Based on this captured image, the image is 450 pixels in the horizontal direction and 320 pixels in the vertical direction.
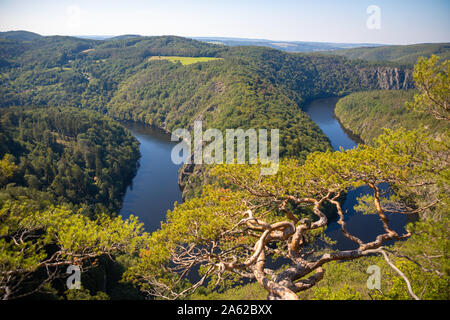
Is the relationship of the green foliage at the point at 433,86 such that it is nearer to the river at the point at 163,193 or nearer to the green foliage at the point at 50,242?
the river at the point at 163,193

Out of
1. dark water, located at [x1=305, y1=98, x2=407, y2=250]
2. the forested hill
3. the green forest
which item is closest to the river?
dark water, located at [x1=305, y1=98, x2=407, y2=250]

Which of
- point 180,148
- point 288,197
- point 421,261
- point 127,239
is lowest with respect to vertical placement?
point 180,148

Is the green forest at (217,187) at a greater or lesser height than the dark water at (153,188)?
greater

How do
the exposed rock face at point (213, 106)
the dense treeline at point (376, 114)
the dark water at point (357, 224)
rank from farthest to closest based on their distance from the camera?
the dense treeline at point (376, 114) → the exposed rock face at point (213, 106) → the dark water at point (357, 224)

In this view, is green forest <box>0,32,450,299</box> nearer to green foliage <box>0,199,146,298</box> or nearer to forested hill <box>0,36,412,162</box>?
green foliage <box>0,199,146,298</box>

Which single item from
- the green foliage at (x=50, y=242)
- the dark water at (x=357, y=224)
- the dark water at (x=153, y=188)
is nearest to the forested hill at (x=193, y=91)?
the dark water at (x=357, y=224)

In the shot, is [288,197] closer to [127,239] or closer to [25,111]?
[127,239]
